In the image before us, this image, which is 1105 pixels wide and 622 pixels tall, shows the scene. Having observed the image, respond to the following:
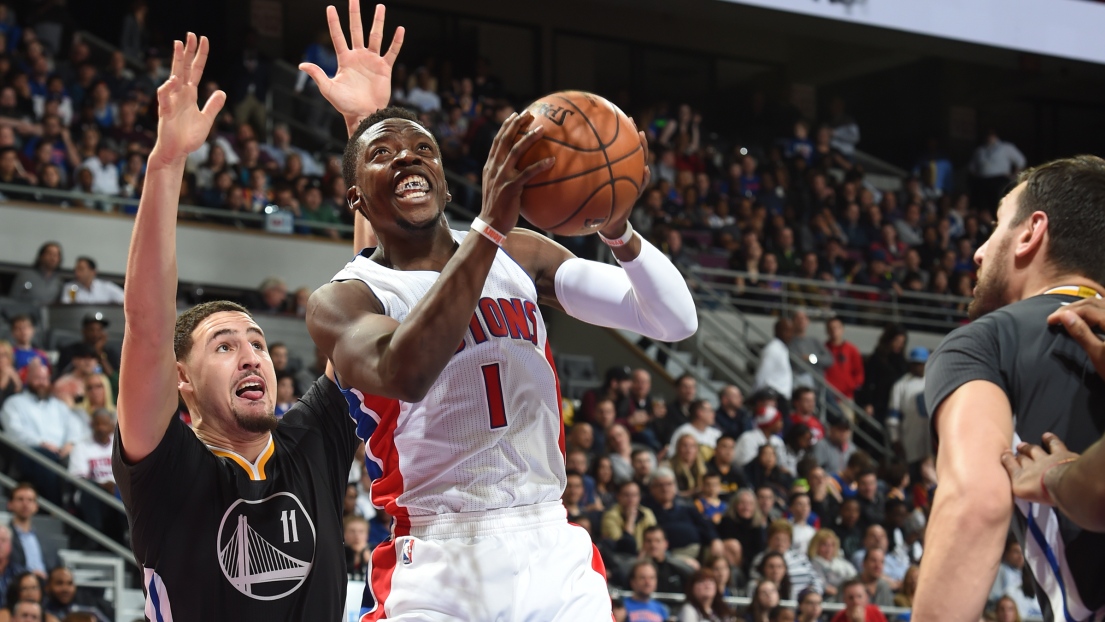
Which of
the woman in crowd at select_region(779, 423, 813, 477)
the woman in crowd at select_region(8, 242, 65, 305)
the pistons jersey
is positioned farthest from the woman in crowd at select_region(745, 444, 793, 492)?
the pistons jersey

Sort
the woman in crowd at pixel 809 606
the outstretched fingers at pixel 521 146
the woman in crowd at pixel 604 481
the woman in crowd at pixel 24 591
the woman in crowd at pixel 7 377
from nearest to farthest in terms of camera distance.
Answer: the outstretched fingers at pixel 521 146
the woman in crowd at pixel 24 591
the woman in crowd at pixel 7 377
the woman in crowd at pixel 809 606
the woman in crowd at pixel 604 481

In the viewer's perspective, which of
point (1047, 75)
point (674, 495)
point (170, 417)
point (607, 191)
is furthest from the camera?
point (1047, 75)

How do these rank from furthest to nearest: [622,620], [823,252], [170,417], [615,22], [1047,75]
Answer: [1047,75], [615,22], [823,252], [622,620], [170,417]

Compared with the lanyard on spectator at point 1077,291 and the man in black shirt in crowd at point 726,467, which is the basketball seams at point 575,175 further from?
the man in black shirt in crowd at point 726,467

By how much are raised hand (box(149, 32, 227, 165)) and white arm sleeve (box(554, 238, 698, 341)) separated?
104 centimetres

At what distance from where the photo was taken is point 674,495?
1048cm

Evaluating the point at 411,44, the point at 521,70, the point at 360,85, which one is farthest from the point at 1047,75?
the point at 360,85

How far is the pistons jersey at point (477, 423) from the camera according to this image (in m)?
3.22

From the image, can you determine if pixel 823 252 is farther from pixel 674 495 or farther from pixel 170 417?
pixel 170 417

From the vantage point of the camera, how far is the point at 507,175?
288 cm

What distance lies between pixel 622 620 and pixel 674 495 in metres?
1.77

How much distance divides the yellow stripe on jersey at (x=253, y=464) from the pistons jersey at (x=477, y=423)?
67 cm

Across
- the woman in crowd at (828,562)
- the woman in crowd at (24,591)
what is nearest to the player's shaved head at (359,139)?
the woman in crowd at (24,591)

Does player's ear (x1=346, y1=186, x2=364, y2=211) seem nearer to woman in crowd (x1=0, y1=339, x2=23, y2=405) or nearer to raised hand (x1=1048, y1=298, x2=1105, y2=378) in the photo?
raised hand (x1=1048, y1=298, x2=1105, y2=378)
